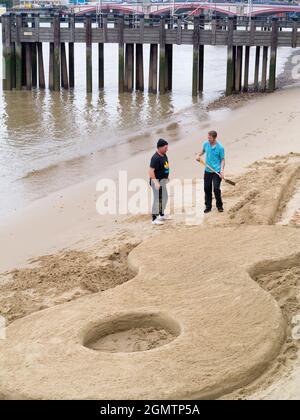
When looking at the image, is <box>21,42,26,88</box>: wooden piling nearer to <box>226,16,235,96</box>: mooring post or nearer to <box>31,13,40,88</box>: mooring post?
<box>31,13,40,88</box>: mooring post

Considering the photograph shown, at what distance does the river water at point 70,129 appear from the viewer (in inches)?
648

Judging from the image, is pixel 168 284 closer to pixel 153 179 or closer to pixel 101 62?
pixel 153 179

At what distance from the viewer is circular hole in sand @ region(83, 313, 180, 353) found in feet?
22.1

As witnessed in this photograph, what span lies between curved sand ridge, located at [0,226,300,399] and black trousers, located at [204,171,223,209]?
194 cm

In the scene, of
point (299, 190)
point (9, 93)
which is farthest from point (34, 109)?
point (299, 190)

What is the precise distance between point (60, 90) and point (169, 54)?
5686mm

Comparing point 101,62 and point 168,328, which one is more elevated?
point 101,62

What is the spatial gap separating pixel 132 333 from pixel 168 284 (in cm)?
98

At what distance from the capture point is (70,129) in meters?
24.2

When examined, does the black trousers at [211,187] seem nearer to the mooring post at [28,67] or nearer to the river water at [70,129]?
the river water at [70,129]

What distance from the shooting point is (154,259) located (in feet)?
28.4

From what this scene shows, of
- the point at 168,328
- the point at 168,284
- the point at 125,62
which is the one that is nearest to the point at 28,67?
the point at 125,62

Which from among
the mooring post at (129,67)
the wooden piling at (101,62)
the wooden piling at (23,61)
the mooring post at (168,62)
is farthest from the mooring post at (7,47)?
the mooring post at (168,62)

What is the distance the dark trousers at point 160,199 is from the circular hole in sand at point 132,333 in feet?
12.3
